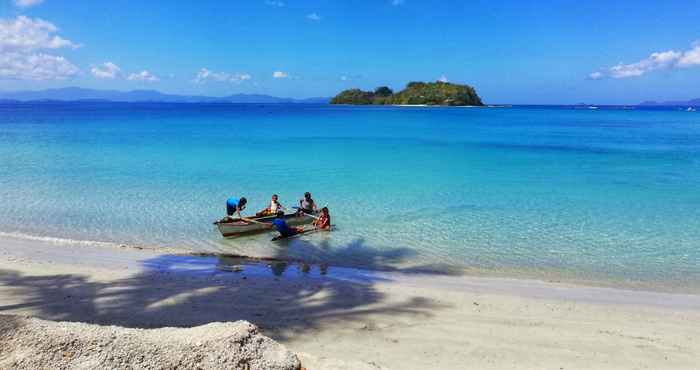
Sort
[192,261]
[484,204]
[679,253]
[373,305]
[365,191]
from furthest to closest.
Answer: [365,191] < [484,204] < [679,253] < [192,261] < [373,305]

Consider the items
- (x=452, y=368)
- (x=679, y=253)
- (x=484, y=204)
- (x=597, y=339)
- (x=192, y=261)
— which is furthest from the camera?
(x=484, y=204)

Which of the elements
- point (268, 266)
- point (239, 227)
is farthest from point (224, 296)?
point (239, 227)

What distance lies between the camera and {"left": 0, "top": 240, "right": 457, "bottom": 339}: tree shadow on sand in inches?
333

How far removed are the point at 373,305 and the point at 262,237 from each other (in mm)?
6185

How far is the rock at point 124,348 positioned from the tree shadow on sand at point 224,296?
11.6ft

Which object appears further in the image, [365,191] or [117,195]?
[365,191]

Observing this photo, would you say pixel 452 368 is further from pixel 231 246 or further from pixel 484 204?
pixel 484 204

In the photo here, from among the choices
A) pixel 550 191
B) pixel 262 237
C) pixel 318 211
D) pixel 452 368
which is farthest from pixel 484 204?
pixel 452 368

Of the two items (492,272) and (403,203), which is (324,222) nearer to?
(403,203)

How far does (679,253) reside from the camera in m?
13.4

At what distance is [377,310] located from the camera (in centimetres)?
904

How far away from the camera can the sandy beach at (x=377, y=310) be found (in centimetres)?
730

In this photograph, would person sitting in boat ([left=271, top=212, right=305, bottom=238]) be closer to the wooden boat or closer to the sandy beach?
the wooden boat

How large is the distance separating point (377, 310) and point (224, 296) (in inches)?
114
